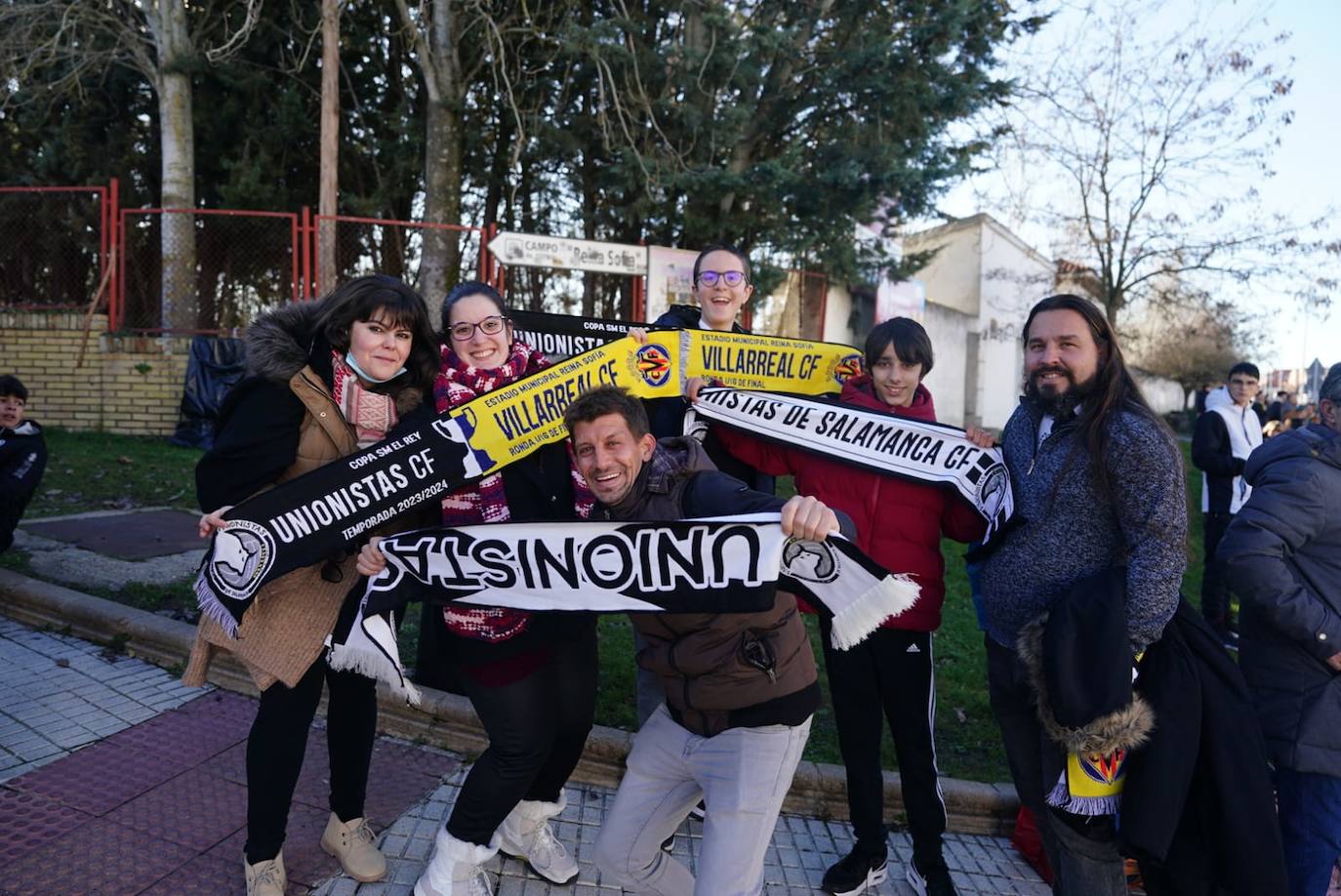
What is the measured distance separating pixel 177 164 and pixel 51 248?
2277mm

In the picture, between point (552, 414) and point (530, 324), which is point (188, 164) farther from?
point (552, 414)

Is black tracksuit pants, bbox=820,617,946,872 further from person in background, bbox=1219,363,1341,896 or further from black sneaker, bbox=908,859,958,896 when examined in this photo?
person in background, bbox=1219,363,1341,896

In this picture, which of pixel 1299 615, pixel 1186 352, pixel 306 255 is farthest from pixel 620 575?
pixel 1186 352

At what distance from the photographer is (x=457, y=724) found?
430 cm

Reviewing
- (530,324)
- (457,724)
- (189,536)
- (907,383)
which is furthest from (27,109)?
(907,383)

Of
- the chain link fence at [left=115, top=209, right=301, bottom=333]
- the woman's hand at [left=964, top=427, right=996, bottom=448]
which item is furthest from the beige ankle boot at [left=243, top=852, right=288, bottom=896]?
the chain link fence at [left=115, top=209, right=301, bottom=333]

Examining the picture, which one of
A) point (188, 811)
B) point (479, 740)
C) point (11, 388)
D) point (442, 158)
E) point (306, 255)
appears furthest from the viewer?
point (442, 158)

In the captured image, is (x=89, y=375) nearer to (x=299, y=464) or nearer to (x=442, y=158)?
(x=442, y=158)

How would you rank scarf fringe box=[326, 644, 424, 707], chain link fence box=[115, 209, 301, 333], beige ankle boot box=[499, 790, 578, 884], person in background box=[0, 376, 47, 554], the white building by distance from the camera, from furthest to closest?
the white building < chain link fence box=[115, 209, 301, 333] < person in background box=[0, 376, 47, 554] < beige ankle boot box=[499, 790, 578, 884] < scarf fringe box=[326, 644, 424, 707]

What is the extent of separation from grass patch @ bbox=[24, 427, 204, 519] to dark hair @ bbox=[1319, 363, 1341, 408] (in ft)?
24.8

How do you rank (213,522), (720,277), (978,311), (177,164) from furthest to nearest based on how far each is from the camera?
(978,311) → (177,164) → (720,277) → (213,522)

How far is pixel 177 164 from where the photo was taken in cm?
1358

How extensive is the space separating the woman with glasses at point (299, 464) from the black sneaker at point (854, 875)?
1756 mm

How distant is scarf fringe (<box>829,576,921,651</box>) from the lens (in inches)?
102
